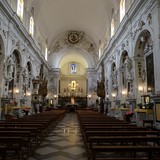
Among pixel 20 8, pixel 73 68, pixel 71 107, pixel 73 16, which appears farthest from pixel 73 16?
pixel 73 68

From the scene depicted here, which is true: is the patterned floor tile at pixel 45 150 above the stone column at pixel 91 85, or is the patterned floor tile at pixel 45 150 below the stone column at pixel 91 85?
below

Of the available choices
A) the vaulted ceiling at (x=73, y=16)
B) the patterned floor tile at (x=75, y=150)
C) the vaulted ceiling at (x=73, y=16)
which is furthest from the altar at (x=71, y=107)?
the patterned floor tile at (x=75, y=150)

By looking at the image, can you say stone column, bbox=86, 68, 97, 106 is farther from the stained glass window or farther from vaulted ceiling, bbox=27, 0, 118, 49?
the stained glass window

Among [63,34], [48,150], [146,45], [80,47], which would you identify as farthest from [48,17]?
[48,150]

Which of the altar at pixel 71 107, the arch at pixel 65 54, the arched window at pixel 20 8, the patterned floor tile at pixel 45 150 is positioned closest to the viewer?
the patterned floor tile at pixel 45 150

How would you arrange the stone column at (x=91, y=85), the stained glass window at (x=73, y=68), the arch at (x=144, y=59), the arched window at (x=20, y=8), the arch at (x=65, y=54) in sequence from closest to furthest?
the arch at (x=144, y=59) < the arched window at (x=20, y=8) < the stone column at (x=91, y=85) < the arch at (x=65, y=54) < the stained glass window at (x=73, y=68)

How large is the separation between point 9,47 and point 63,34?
1767 cm

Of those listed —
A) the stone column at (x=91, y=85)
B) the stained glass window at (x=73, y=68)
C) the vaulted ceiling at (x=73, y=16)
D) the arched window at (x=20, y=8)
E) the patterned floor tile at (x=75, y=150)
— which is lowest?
the patterned floor tile at (x=75, y=150)

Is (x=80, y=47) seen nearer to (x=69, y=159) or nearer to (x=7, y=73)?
(x=7, y=73)

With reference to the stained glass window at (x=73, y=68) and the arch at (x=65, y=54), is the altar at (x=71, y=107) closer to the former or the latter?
the arch at (x=65, y=54)

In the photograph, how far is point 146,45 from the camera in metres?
11.7

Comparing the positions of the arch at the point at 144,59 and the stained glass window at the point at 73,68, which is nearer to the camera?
the arch at the point at 144,59

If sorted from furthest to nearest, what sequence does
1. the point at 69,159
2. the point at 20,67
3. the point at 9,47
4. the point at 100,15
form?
the point at 100,15, the point at 20,67, the point at 9,47, the point at 69,159

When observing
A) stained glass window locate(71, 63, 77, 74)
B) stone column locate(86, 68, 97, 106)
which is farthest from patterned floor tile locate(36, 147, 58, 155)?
stained glass window locate(71, 63, 77, 74)
